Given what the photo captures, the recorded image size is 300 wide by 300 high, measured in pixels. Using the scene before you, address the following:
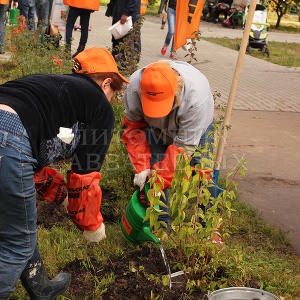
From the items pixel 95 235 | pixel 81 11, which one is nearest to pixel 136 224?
pixel 95 235

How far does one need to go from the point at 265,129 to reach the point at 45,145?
4.83m

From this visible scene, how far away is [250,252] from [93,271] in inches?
43.5

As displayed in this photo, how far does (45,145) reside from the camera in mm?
2514

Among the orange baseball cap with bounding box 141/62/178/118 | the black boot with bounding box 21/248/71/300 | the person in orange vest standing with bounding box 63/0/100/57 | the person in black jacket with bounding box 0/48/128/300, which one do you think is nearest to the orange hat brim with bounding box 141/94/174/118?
the orange baseball cap with bounding box 141/62/178/118

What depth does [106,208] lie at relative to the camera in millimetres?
4215

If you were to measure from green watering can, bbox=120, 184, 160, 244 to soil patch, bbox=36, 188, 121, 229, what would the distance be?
1.98 feet

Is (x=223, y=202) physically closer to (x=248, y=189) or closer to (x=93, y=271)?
(x=93, y=271)

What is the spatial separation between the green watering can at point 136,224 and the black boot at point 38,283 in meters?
0.62

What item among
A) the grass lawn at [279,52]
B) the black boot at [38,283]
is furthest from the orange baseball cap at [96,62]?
the grass lawn at [279,52]

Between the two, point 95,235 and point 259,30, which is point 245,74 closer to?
point 259,30

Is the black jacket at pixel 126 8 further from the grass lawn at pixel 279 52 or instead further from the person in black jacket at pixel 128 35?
the grass lawn at pixel 279 52

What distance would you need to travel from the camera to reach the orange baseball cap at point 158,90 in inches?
122

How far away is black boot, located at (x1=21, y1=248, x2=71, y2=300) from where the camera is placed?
109 inches

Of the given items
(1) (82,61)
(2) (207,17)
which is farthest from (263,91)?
(2) (207,17)
